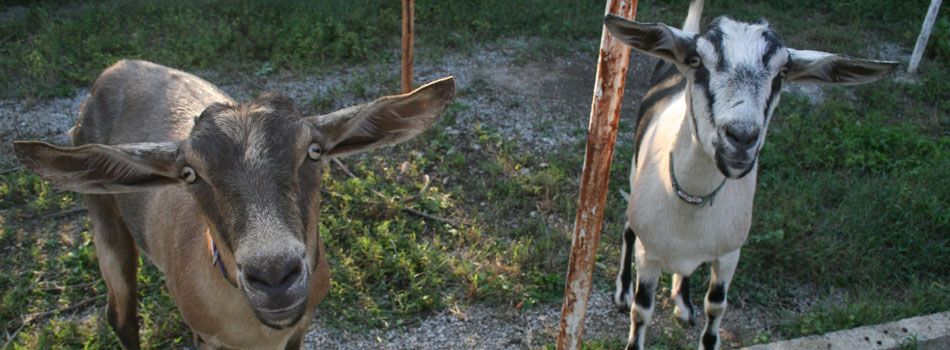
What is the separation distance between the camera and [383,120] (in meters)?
2.56

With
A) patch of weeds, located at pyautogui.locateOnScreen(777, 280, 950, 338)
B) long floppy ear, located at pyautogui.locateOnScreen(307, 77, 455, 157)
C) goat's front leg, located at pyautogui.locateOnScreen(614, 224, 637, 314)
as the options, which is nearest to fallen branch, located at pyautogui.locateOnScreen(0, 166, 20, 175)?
long floppy ear, located at pyautogui.locateOnScreen(307, 77, 455, 157)

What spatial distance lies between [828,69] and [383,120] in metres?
2.05

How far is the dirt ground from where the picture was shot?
3941mm

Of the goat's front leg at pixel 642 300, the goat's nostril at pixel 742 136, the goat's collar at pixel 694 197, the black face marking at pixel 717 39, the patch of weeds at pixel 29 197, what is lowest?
the patch of weeds at pixel 29 197

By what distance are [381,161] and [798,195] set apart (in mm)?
3488

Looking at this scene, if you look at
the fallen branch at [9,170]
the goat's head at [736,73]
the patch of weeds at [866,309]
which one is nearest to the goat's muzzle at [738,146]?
the goat's head at [736,73]

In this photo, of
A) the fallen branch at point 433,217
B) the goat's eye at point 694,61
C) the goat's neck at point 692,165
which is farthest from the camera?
the fallen branch at point 433,217

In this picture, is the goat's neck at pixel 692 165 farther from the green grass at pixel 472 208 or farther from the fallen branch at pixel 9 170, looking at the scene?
the fallen branch at pixel 9 170

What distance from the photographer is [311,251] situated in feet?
7.87

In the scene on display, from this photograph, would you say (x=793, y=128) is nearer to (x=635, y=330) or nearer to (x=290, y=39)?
(x=635, y=330)

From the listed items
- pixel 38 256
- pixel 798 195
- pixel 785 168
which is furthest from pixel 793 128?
pixel 38 256

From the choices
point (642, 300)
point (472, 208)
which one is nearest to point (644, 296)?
point (642, 300)

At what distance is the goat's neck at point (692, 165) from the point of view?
10.0ft

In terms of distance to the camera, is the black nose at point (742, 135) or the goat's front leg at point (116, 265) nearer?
the black nose at point (742, 135)
